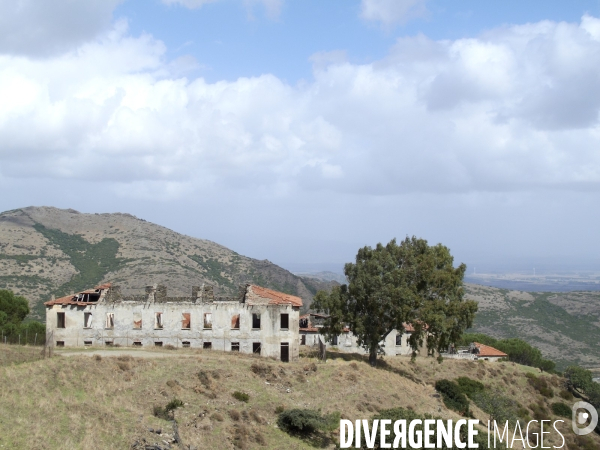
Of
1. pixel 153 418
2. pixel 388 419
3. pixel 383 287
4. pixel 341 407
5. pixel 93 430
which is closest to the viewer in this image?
pixel 93 430

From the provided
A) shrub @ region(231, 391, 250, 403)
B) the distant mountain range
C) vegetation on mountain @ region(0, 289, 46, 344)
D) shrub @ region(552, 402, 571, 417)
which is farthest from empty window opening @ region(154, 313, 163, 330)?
the distant mountain range

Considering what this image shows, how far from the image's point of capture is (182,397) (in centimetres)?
4134

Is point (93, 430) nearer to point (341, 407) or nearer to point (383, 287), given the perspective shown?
point (341, 407)

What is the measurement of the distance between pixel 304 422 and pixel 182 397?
858cm

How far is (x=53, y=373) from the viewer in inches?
1587

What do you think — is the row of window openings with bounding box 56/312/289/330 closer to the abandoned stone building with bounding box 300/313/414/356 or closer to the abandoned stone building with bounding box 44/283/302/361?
the abandoned stone building with bounding box 44/283/302/361

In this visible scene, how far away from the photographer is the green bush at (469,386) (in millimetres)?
65250

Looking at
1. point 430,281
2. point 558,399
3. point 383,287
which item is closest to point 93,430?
point 383,287

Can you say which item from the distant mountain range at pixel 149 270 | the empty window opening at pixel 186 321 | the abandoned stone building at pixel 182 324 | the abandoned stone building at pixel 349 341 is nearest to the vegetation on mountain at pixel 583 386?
the abandoned stone building at pixel 349 341

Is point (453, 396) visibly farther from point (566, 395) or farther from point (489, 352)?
point (489, 352)

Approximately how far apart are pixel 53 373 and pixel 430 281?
3609cm

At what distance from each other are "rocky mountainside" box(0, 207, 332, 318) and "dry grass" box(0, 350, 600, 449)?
68014mm

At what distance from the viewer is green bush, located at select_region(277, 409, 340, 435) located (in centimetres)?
4006

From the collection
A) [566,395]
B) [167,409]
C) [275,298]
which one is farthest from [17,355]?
[566,395]
